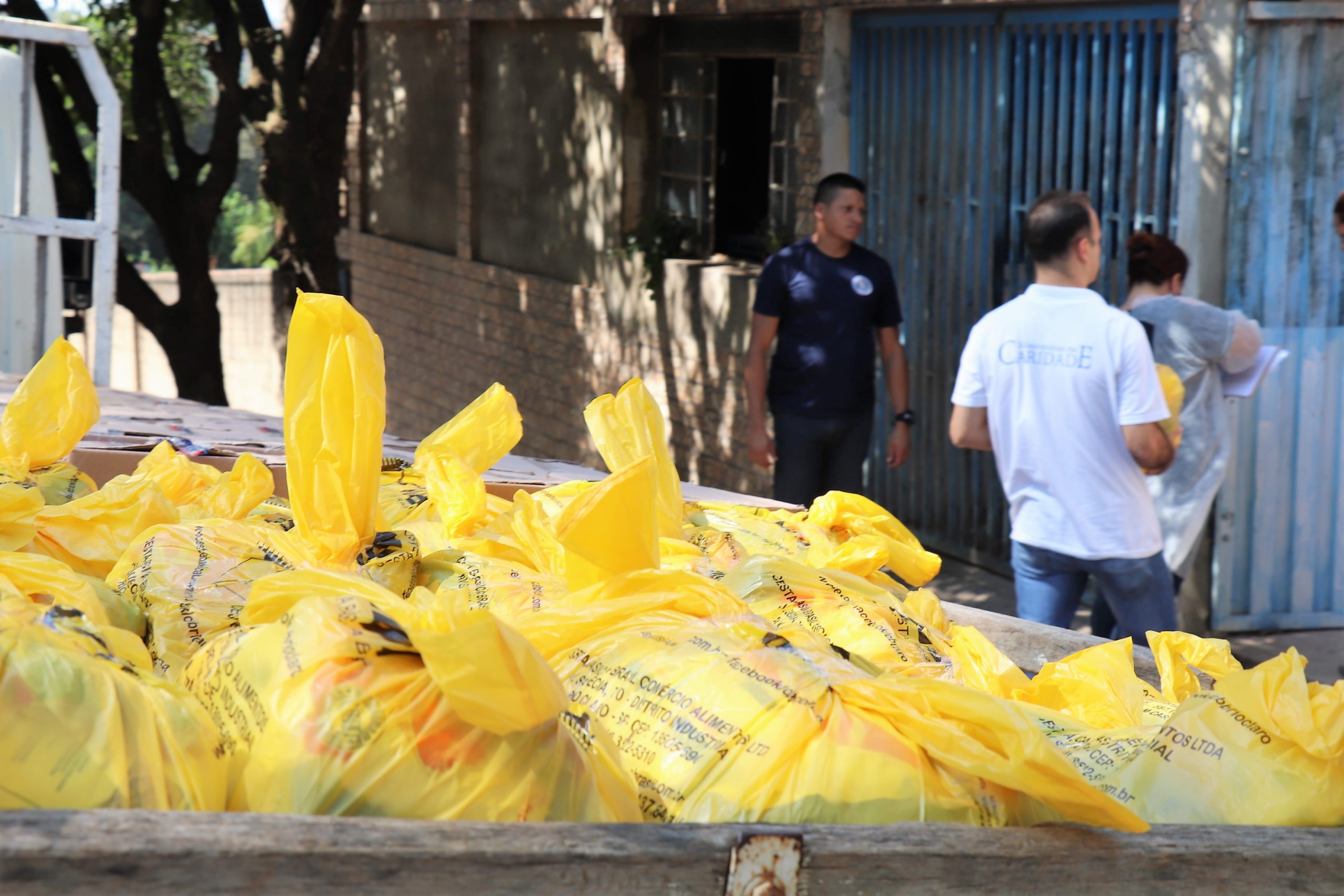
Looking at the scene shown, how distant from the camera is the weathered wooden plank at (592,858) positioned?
1.19m

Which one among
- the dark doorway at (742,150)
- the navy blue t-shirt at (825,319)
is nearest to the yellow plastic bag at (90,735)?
the navy blue t-shirt at (825,319)

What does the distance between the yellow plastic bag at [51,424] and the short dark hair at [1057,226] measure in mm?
2443

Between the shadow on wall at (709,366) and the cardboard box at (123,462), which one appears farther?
the shadow on wall at (709,366)

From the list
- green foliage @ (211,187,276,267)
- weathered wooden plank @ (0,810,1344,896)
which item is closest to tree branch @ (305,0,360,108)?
weathered wooden plank @ (0,810,1344,896)

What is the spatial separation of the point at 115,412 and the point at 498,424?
5.75 feet

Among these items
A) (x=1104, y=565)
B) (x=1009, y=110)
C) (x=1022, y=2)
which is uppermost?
(x=1022, y=2)

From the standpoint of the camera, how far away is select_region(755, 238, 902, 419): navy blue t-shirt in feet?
17.9

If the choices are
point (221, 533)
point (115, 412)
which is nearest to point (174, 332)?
point (115, 412)

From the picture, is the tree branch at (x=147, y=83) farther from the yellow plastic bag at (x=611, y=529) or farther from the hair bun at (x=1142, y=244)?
the yellow plastic bag at (x=611, y=529)

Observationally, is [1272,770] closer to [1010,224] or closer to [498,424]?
[498,424]

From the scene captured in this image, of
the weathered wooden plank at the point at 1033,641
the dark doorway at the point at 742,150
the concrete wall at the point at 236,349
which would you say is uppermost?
the dark doorway at the point at 742,150

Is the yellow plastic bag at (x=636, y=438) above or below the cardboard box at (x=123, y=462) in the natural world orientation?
above

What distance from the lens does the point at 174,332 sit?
28.2 feet

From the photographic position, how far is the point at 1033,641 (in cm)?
240
